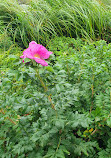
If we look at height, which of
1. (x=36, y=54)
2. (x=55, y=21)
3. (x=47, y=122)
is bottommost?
(x=55, y=21)

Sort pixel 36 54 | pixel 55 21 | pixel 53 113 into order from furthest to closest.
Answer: pixel 55 21 < pixel 53 113 < pixel 36 54

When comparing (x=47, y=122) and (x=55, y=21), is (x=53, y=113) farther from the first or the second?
(x=55, y=21)

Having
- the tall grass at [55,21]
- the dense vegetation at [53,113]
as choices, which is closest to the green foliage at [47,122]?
the dense vegetation at [53,113]

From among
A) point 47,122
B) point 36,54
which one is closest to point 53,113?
point 47,122

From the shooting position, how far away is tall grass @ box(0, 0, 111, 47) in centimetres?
321

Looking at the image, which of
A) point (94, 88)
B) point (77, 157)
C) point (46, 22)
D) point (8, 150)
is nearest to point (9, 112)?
point (8, 150)

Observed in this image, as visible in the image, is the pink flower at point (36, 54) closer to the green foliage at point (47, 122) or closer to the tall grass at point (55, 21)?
the green foliage at point (47, 122)

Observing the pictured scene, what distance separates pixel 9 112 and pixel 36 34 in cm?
250

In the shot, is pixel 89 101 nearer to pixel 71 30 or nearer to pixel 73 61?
pixel 73 61

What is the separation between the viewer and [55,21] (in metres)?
3.48

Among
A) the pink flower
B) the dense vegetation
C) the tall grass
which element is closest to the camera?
the pink flower

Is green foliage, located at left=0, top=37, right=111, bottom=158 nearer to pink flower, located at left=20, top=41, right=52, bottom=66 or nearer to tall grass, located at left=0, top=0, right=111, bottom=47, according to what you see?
pink flower, located at left=20, top=41, right=52, bottom=66

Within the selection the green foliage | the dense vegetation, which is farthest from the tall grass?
the green foliage

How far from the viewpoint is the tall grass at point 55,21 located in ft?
10.5
